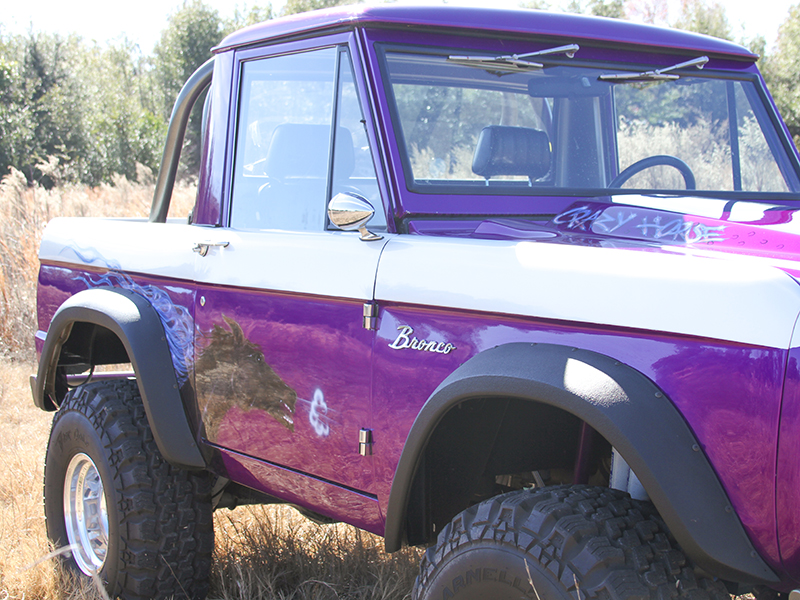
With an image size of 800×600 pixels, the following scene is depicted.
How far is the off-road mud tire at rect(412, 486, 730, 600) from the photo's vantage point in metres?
1.66

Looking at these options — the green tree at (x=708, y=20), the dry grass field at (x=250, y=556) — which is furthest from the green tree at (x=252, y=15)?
the dry grass field at (x=250, y=556)

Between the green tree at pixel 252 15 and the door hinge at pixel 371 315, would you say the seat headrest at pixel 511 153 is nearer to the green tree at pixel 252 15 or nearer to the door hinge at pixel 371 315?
the door hinge at pixel 371 315

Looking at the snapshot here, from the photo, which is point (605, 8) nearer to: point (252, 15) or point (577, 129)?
point (252, 15)

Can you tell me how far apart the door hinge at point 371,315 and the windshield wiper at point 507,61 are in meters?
0.86

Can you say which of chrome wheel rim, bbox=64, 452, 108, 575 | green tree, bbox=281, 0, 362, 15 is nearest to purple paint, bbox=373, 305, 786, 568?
chrome wheel rim, bbox=64, 452, 108, 575

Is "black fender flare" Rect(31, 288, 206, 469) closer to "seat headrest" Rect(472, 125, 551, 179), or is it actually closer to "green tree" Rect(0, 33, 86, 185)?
"seat headrest" Rect(472, 125, 551, 179)

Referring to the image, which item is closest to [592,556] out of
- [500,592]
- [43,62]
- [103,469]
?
[500,592]

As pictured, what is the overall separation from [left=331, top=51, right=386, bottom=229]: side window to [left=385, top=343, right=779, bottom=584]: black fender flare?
2.70ft

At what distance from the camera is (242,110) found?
295cm

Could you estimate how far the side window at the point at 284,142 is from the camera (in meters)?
2.63

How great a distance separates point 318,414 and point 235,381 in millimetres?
438

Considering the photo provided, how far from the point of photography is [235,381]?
266 cm

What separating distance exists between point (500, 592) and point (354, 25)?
5.42 ft

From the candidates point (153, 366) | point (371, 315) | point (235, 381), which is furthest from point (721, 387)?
point (153, 366)
